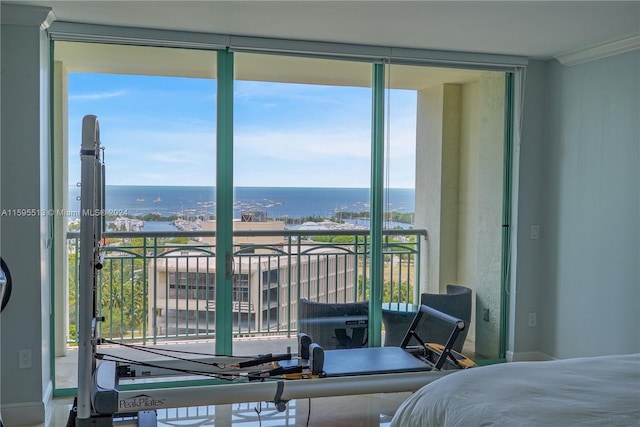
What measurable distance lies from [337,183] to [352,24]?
1117 mm

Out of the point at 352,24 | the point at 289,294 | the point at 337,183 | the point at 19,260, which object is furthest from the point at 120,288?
the point at 352,24

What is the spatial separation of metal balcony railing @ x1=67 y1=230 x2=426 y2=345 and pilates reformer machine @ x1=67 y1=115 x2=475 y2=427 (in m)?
0.33

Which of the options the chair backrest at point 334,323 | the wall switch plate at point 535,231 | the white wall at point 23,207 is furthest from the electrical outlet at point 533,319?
the white wall at point 23,207

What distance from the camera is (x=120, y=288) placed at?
393 centimetres

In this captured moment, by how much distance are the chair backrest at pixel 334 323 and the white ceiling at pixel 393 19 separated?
1.83 metres

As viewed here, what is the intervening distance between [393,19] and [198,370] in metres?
2.26

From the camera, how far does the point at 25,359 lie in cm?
333

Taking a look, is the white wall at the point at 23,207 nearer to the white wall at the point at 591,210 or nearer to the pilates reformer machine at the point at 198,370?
the pilates reformer machine at the point at 198,370

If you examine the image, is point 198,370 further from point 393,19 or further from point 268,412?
point 393,19

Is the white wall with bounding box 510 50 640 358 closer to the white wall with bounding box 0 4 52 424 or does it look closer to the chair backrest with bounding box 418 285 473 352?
the chair backrest with bounding box 418 285 473 352

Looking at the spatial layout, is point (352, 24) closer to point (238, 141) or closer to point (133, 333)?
point (238, 141)

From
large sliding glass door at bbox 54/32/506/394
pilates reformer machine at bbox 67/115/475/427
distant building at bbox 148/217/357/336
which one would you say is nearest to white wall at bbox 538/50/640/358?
large sliding glass door at bbox 54/32/506/394

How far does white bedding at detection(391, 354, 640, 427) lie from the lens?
181 cm

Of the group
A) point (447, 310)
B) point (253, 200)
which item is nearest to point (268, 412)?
point (253, 200)
